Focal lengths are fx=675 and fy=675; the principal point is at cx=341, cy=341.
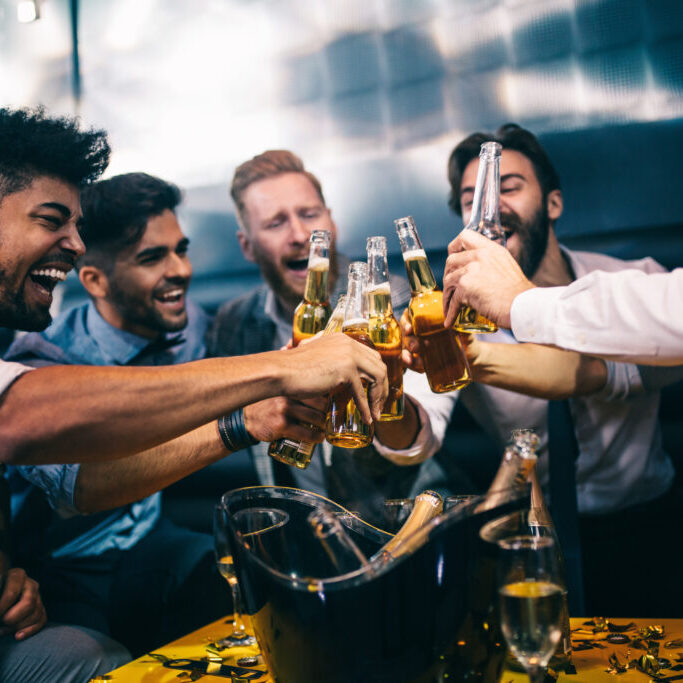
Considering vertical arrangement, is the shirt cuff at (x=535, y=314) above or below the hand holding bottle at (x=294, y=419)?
above

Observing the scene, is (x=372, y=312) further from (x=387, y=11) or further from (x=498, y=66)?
(x=387, y=11)

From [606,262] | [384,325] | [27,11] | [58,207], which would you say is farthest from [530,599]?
[27,11]

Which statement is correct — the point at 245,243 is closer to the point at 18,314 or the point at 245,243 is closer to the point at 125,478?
the point at 18,314

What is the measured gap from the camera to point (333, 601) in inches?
26.1

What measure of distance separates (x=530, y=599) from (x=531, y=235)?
132 centimetres

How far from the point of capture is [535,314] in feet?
3.65

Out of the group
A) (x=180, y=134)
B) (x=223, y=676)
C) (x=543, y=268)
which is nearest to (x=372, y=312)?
(x=223, y=676)

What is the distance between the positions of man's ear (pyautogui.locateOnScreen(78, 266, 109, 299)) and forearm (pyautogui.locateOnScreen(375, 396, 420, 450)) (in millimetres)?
1086

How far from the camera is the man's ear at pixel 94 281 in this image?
7.16ft

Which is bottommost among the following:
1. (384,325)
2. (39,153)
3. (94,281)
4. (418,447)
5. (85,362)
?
(418,447)

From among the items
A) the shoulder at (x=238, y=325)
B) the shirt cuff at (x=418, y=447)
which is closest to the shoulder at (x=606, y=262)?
the shirt cuff at (x=418, y=447)

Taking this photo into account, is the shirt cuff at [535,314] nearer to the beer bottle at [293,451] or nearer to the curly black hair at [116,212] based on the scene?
the beer bottle at [293,451]

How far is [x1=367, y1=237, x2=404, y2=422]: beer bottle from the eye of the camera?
114 cm

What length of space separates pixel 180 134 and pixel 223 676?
A: 1797 millimetres
